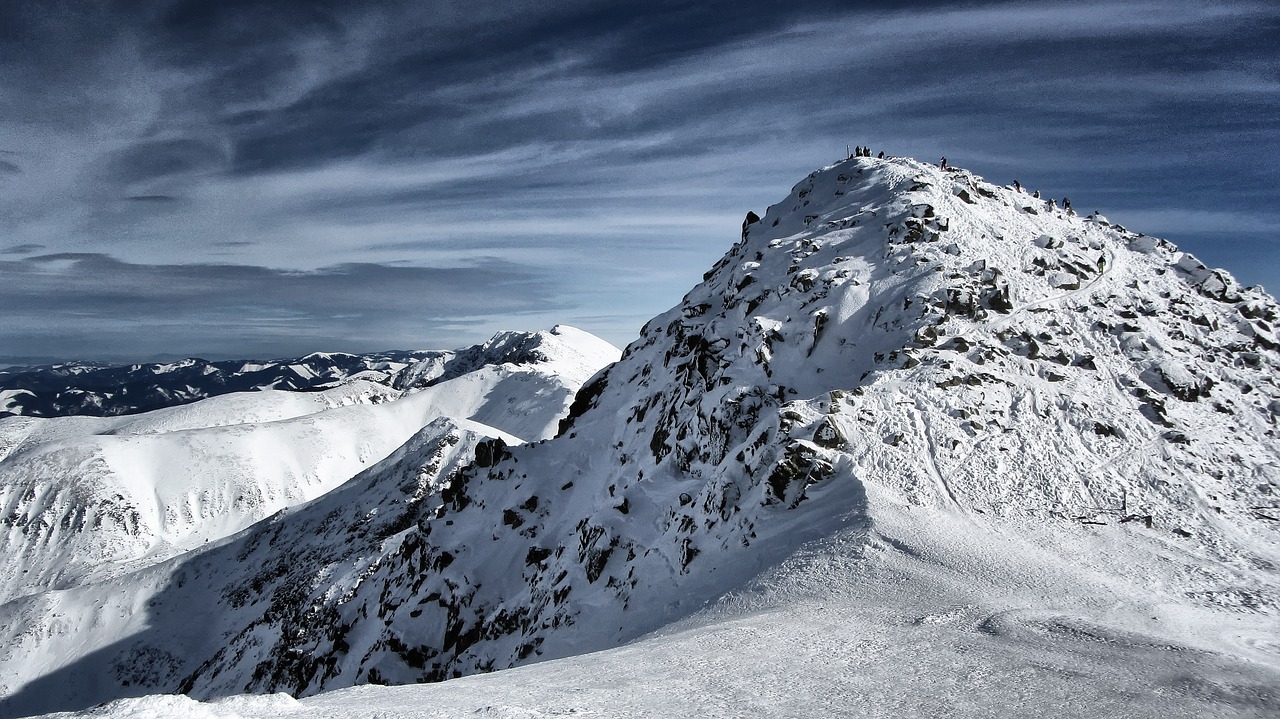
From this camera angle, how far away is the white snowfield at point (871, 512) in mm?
13891

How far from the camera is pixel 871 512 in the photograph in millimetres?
24359

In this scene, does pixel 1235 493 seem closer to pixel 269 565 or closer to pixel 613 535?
pixel 613 535

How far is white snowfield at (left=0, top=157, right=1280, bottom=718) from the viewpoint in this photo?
13891 millimetres

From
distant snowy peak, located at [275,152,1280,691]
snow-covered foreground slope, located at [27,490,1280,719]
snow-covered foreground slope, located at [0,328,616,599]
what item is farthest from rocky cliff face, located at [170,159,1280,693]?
snow-covered foreground slope, located at [0,328,616,599]

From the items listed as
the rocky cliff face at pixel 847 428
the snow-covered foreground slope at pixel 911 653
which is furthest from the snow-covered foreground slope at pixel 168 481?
the snow-covered foreground slope at pixel 911 653

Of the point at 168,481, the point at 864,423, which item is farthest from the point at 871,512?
the point at 168,481

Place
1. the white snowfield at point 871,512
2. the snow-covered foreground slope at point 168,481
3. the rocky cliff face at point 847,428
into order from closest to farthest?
the white snowfield at point 871,512 → the rocky cliff face at point 847,428 → the snow-covered foreground slope at point 168,481

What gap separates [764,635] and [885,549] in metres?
7.44

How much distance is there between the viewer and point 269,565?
80562 millimetres

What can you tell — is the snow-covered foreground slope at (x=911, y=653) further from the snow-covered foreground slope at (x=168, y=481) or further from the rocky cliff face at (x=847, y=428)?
the snow-covered foreground slope at (x=168, y=481)

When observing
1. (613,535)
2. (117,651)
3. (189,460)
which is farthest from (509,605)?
(189,460)

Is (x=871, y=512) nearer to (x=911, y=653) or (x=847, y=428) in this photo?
(x=847, y=428)

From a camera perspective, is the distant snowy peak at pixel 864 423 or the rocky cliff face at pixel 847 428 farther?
the rocky cliff face at pixel 847 428

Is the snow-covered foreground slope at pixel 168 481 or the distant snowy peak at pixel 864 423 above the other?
the distant snowy peak at pixel 864 423
